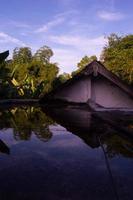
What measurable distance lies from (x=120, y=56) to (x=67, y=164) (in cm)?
5344

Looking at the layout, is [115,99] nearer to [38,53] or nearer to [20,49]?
[38,53]

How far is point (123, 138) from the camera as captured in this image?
2309mm

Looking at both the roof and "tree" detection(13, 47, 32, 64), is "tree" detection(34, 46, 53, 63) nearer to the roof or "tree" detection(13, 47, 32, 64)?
"tree" detection(13, 47, 32, 64)

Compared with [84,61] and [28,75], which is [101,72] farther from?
[84,61]

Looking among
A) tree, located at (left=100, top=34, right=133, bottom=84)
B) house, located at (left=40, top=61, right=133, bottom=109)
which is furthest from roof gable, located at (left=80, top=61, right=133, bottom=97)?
tree, located at (left=100, top=34, right=133, bottom=84)

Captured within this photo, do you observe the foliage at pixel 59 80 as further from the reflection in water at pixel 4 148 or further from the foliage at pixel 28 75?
the reflection in water at pixel 4 148

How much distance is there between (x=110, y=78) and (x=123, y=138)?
342 centimetres

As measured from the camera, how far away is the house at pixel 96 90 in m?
5.56

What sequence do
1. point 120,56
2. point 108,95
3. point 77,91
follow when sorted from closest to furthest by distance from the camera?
point 108,95
point 77,91
point 120,56

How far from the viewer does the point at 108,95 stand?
5684mm

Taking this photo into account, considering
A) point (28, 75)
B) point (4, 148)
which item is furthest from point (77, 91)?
point (28, 75)

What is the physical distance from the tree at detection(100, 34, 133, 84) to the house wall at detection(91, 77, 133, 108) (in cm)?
Result: 4070

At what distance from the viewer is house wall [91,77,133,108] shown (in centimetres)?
551

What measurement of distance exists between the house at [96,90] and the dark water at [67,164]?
2.78 m
